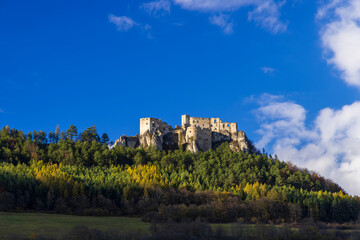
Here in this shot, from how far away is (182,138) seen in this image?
10406cm

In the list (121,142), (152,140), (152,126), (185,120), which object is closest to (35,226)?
(152,140)

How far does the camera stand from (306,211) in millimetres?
69812

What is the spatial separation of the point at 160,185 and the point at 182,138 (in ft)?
117

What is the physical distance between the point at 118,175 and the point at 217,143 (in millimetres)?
39139

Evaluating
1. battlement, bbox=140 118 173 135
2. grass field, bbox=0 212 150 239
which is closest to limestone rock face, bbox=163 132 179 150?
battlement, bbox=140 118 173 135

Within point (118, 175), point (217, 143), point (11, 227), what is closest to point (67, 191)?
point (118, 175)

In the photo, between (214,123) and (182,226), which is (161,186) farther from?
(214,123)

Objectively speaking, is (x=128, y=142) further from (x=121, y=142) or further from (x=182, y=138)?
(x=182, y=138)

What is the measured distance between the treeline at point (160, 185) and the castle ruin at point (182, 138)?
530 cm

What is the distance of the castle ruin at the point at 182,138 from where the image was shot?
331 feet

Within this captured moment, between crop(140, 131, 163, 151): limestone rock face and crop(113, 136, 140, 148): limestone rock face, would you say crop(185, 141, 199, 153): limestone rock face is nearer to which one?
crop(140, 131, 163, 151): limestone rock face

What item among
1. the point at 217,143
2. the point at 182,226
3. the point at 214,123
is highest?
the point at 214,123

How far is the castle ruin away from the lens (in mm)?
100875

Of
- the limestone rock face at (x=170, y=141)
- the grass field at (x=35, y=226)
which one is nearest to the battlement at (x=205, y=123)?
the limestone rock face at (x=170, y=141)
